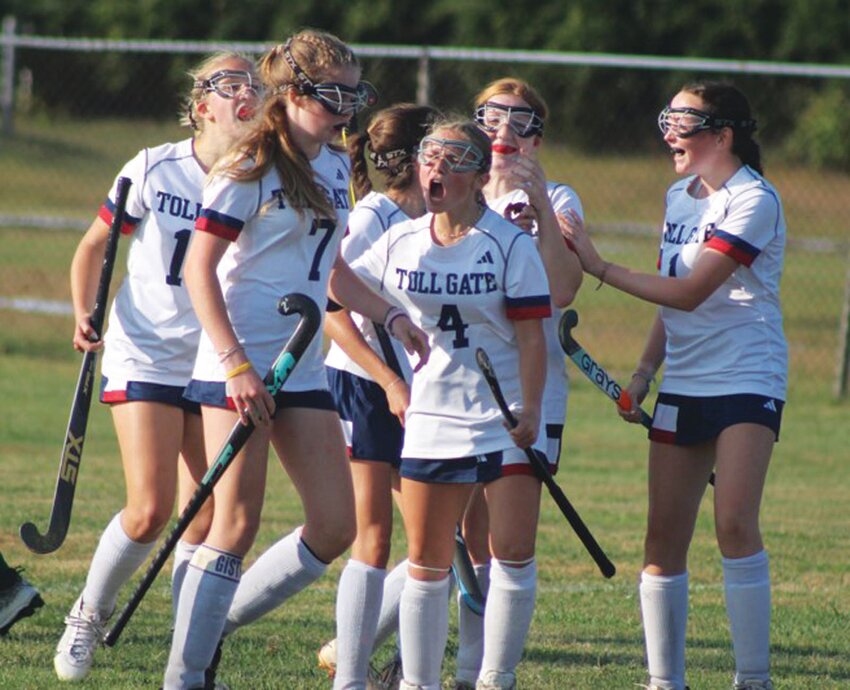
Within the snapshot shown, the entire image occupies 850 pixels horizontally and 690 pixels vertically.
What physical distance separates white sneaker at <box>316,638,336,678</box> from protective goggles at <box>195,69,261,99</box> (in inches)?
69.8

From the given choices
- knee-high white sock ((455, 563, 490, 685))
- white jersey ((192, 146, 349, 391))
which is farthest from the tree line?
white jersey ((192, 146, 349, 391))

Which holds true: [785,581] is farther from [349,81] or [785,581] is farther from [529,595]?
[349,81]

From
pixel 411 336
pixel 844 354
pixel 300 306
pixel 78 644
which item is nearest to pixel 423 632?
pixel 411 336

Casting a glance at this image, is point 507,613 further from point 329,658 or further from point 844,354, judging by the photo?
point 844,354

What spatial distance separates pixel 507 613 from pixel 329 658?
2.54ft

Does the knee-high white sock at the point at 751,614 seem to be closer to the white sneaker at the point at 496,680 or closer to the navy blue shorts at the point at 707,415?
the navy blue shorts at the point at 707,415

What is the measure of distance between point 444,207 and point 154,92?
15884mm

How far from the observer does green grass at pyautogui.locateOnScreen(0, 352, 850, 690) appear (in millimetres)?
5406

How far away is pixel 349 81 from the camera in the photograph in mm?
4652

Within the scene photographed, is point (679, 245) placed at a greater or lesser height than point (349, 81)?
lesser

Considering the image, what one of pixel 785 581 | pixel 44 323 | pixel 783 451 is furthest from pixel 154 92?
pixel 785 581

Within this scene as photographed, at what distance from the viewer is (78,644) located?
204 inches

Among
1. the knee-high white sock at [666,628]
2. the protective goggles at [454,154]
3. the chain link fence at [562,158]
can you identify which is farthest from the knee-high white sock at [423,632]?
the chain link fence at [562,158]

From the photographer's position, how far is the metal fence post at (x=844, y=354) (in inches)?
462
